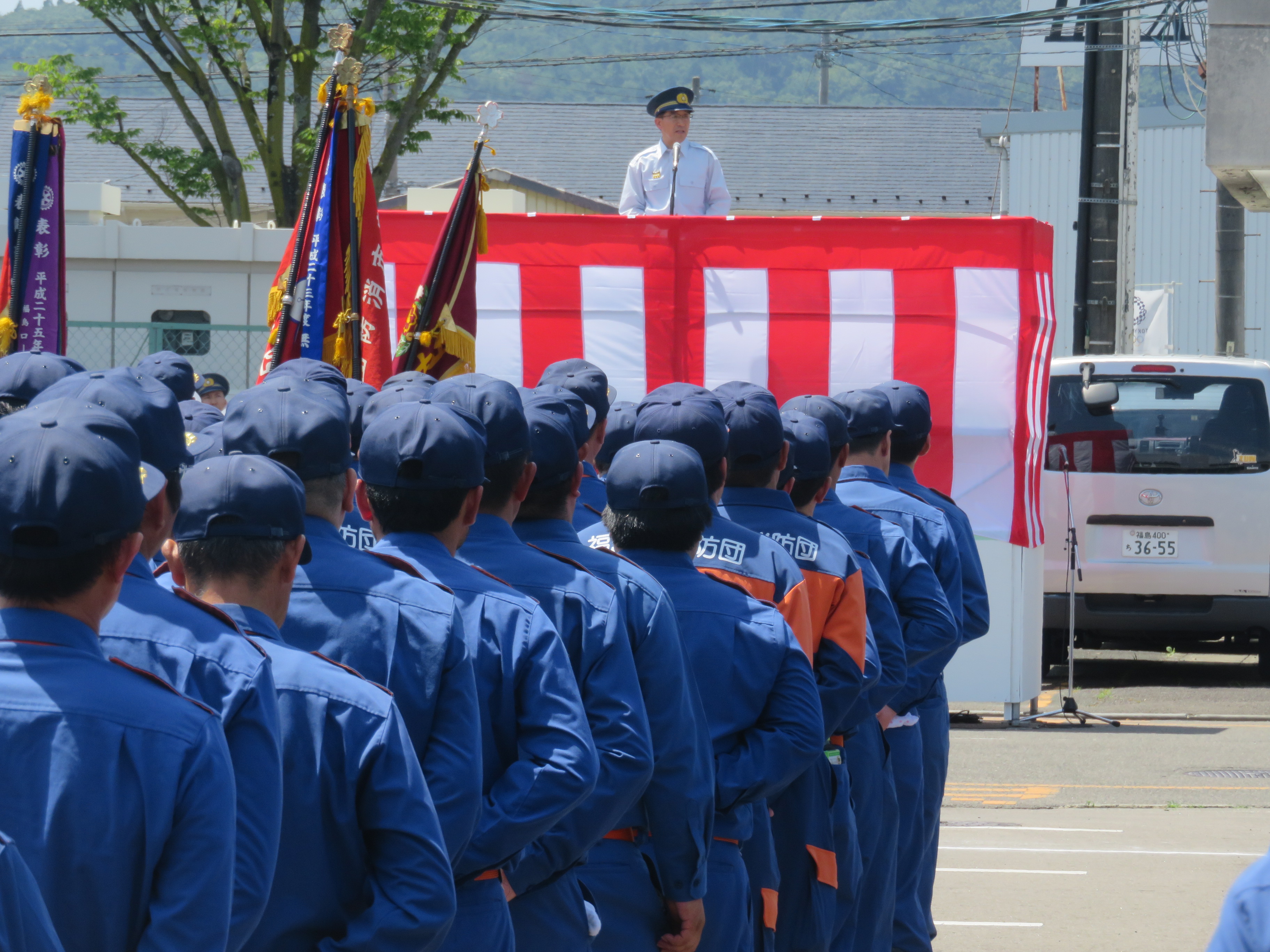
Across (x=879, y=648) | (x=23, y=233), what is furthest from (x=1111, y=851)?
(x=23, y=233)

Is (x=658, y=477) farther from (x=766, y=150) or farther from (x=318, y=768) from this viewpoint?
(x=766, y=150)

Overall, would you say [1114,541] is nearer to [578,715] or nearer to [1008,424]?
[1008,424]

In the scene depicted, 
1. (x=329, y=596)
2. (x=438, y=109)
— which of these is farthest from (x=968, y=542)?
(x=438, y=109)

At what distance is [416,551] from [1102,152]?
12474 millimetres

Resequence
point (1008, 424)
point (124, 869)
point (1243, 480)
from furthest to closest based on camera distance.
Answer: point (1243, 480), point (1008, 424), point (124, 869)

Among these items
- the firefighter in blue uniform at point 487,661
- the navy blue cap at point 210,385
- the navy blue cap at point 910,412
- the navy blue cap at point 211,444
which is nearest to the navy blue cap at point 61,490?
the firefighter in blue uniform at point 487,661

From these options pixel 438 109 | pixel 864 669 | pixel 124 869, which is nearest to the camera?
pixel 124 869

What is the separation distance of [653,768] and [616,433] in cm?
210

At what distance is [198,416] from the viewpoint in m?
4.65

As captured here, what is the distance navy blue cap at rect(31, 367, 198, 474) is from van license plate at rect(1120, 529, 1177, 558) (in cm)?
922

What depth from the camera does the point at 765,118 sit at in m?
45.9

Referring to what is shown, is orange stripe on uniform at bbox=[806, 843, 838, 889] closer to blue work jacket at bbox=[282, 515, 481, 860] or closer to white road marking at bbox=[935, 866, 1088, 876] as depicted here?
blue work jacket at bbox=[282, 515, 481, 860]

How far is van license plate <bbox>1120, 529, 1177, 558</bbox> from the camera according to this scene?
11.1 metres

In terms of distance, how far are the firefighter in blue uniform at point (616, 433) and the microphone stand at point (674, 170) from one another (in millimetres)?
4467
